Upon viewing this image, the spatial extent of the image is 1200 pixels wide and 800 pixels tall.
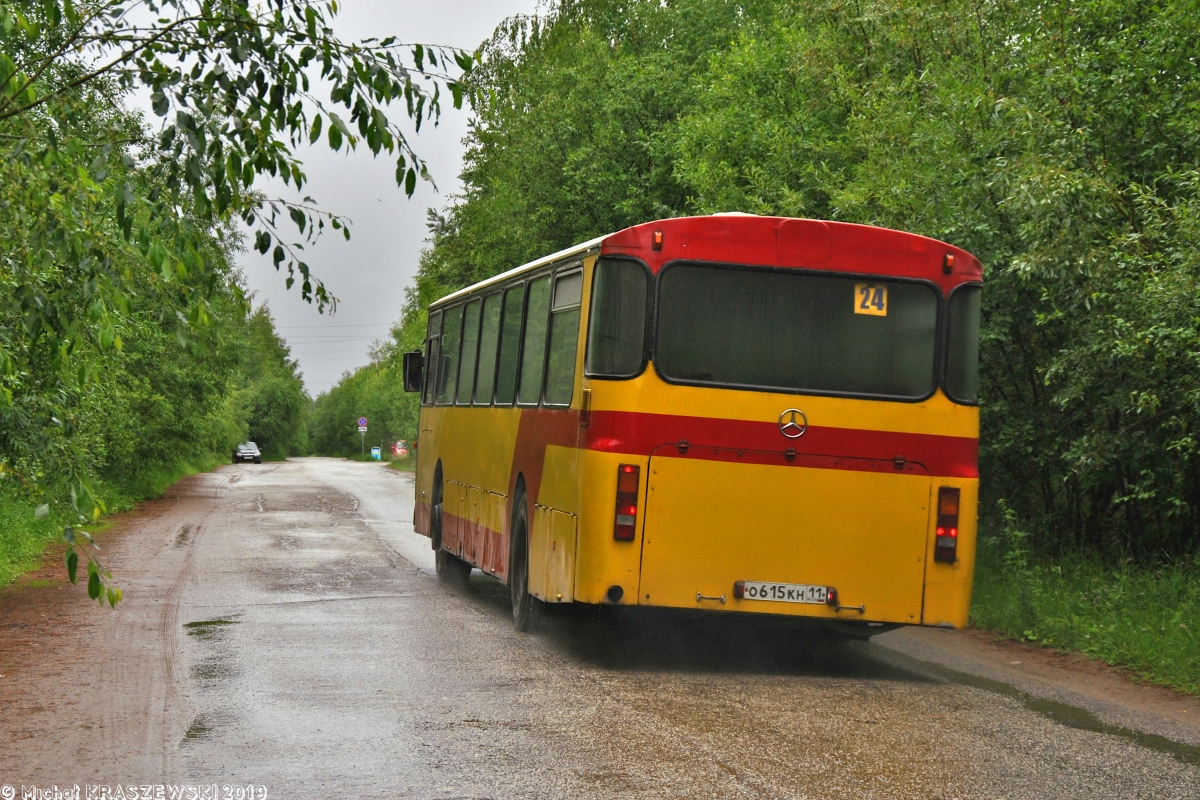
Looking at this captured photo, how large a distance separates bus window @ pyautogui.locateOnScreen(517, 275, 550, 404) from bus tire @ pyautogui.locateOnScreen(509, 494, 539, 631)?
91 centimetres

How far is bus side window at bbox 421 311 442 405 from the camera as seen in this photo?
57.5ft

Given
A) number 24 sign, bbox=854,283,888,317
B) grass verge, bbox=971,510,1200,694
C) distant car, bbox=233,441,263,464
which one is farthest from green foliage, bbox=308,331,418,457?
number 24 sign, bbox=854,283,888,317

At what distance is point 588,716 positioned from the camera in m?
7.89

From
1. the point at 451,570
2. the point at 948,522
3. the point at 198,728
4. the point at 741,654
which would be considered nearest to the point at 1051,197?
the point at 948,522

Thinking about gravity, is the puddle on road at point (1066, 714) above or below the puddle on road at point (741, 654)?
above

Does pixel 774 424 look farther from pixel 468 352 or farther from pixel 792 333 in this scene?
pixel 468 352

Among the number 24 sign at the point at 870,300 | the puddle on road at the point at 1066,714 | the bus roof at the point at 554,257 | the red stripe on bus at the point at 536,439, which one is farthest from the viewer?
the red stripe on bus at the point at 536,439

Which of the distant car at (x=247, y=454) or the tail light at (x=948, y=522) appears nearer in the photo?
the tail light at (x=948, y=522)

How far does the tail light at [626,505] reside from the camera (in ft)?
31.6

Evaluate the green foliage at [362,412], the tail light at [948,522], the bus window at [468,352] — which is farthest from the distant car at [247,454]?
the tail light at [948,522]

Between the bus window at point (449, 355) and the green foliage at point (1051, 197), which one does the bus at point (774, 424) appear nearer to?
the green foliage at point (1051, 197)

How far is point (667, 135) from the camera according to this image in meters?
32.2

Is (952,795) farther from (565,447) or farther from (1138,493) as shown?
(1138,493)

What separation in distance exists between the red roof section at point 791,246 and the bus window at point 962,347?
13 cm
